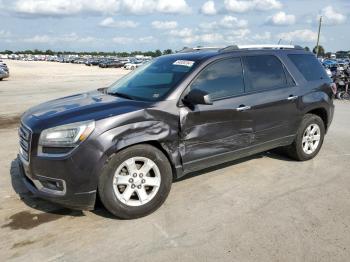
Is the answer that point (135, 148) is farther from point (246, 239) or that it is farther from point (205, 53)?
point (205, 53)

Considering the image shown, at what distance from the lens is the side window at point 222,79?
4.59 m

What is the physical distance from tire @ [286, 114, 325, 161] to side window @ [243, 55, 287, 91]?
0.81 m

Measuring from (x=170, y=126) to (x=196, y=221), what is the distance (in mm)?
1066

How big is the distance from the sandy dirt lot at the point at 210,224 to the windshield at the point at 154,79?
130 centimetres

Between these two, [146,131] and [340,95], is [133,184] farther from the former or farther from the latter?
[340,95]

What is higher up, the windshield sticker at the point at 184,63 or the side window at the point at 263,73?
the windshield sticker at the point at 184,63

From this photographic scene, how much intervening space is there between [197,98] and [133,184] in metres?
1.17

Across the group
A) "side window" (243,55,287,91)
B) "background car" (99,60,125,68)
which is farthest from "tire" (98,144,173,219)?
"background car" (99,60,125,68)

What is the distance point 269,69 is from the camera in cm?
538

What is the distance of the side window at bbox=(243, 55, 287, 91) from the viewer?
506 centimetres

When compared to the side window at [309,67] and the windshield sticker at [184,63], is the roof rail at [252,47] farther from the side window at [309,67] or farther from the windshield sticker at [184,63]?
the windshield sticker at [184,63]

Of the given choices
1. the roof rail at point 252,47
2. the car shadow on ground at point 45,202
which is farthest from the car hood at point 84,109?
the roof rail at point 252,47

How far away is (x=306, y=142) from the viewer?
6.06 m

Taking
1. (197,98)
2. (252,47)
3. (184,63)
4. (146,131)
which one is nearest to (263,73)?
(252,47)
